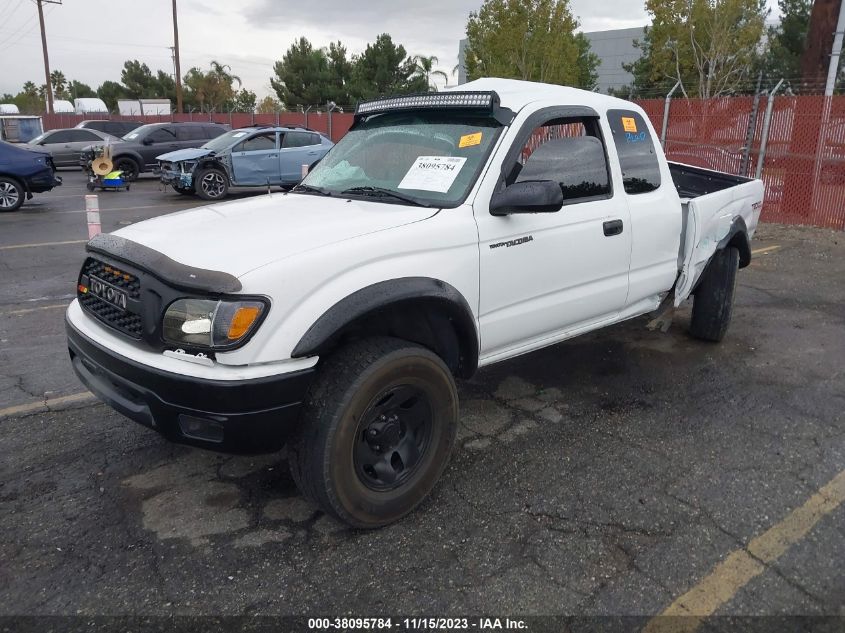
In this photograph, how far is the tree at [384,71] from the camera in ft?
149

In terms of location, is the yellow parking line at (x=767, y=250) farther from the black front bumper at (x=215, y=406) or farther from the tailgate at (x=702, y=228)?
the black front bumper at (x=215, y=406)

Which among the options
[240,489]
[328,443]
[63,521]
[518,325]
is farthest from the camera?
[518,325]

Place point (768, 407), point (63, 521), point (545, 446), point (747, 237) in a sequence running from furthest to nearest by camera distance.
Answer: point (747, 237)
point (768, 407)
point (545, 446)
point (63, 521)

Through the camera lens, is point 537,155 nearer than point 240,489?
No

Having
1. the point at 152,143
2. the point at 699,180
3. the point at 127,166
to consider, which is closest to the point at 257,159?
the point at 152,143

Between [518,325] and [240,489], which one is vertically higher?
[518,325]

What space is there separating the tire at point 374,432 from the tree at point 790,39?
34.3 m

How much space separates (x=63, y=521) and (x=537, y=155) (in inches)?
115

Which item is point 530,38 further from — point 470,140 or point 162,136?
point 470,140

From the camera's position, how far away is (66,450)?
360 cm

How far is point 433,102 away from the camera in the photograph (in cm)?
361

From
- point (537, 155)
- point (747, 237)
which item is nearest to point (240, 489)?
point (537, 155)

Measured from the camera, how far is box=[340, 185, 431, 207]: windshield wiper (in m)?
3.21

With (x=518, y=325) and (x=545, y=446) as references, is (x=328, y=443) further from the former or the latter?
(x=545, y=446)
